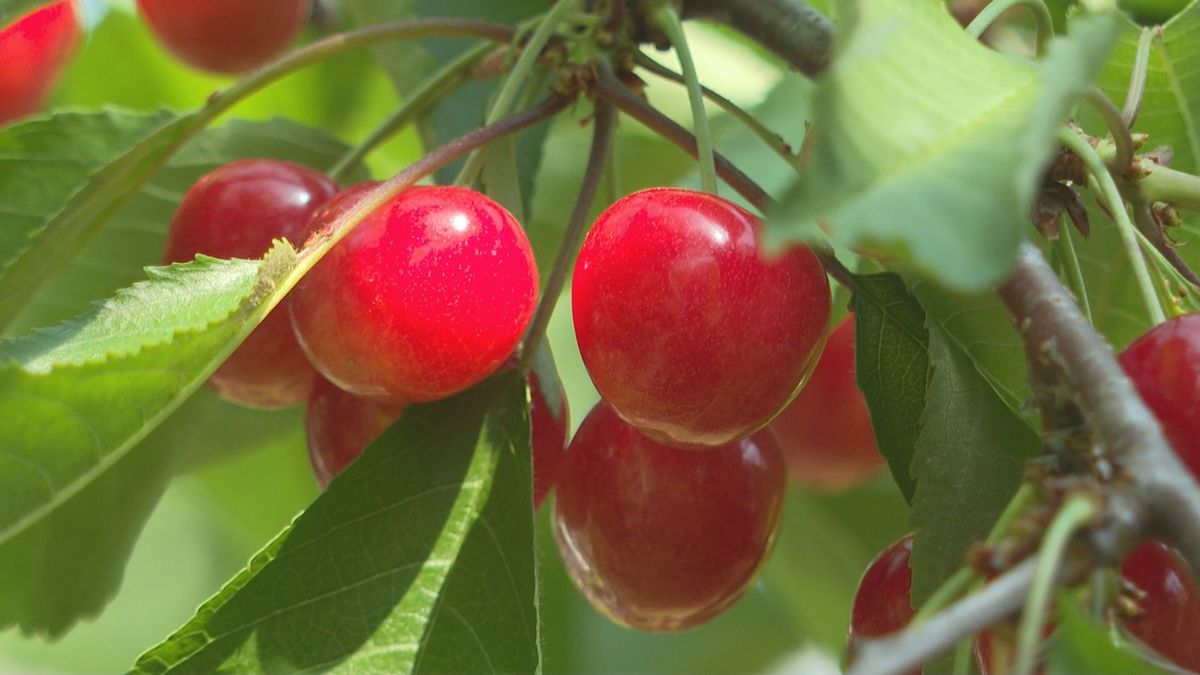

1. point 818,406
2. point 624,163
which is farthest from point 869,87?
point 624,163

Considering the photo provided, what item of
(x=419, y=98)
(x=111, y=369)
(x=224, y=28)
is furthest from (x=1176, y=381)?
(x=224, y=28)

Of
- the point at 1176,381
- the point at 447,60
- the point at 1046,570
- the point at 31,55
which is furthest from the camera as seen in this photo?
the point at 447,60

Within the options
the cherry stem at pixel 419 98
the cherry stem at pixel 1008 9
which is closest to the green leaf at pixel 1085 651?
the cherry stem at pixel 1008 9

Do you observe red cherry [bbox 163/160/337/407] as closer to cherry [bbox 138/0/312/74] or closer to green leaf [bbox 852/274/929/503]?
cherry [bbox 138/0/312/74]

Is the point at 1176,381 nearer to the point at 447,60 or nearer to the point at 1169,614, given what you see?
the point at 1169,614

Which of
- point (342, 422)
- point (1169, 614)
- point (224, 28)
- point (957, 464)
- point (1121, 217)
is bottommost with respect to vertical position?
point (1169, 614)
